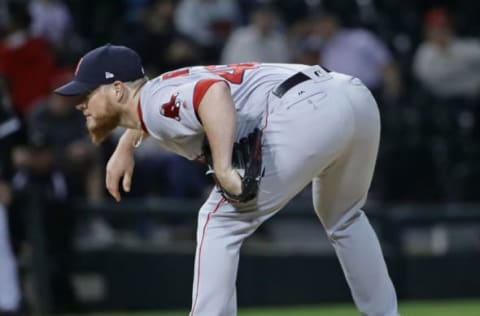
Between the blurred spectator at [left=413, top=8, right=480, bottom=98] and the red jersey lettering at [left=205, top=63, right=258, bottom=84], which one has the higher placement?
the red jersey lettering at [left=205, top=63, right=258, bottom=84]

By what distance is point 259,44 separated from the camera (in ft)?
39.5

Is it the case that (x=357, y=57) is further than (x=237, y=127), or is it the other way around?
(x=357, y=57)

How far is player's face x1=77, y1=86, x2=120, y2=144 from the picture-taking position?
576 centimetres

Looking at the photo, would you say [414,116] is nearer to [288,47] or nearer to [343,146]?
[288,47]

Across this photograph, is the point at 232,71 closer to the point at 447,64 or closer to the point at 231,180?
the point at 231,180

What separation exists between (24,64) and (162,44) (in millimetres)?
1317

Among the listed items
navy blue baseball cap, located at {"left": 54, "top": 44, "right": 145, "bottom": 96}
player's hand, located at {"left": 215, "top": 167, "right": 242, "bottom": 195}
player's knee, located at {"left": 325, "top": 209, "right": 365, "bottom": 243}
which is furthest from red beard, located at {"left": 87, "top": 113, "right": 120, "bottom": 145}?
player's knee, located at {"left": 325, "top": 209, "right": 365, "bottom": 243}

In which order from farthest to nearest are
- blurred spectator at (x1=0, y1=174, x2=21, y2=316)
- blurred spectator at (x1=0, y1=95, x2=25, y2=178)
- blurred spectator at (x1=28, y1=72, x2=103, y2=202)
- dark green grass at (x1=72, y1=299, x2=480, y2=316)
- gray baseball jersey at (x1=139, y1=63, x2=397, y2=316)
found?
blurred spectator at (x1=28, y1=72, x2=103, y2=202)
blurred spectator at (x1=0, y1=95, x2=25, y2=178)
blurred spectator at (x1=0, y1=174, x2=21, y2=316)
dark green grass at (x1=72, y1=299, x2=480, y2=316)
gray baseball jersey at (x1=139, y1=63, x2=397, y2=316)

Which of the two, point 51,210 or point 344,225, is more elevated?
point 344,225

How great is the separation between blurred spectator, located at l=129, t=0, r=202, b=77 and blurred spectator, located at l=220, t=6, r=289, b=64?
1.28 ft

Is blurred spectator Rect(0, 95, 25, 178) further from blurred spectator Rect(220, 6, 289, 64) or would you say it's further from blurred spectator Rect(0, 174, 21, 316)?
blurred spectator Rect(220, 6, 289, 64)

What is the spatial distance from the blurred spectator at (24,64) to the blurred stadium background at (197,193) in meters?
0.01

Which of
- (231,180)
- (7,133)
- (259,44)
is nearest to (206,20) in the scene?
(259,44)

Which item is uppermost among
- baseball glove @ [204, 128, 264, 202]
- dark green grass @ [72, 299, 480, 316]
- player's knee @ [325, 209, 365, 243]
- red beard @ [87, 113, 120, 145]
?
red beard @ [87, 113, 120, 145]
